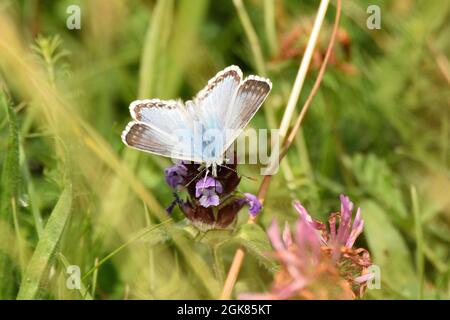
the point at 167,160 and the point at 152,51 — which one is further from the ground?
the point at 152,51

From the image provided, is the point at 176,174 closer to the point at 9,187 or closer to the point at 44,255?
the point at 44,255

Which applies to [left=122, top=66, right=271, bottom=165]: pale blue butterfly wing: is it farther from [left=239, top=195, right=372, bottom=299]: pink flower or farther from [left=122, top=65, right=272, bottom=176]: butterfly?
[left=239, top=195, right=372, bottom=299]: pink flower

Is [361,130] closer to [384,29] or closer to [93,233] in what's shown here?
[384,29]

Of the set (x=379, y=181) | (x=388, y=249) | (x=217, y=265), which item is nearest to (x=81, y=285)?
(x=217, y=265)

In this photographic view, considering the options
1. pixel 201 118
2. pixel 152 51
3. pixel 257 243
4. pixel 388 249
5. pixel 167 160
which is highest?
pixel 152 51

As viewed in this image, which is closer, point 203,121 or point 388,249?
point 203,121

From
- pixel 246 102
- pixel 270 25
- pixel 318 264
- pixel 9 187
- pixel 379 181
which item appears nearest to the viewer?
pixel 318 264

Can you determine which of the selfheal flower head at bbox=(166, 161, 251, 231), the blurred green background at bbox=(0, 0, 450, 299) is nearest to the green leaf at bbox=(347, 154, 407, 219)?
the blurred green background at bbox=(0, 0, 450, 299)

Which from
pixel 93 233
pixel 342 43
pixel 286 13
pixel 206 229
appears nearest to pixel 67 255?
pixel 93 233
